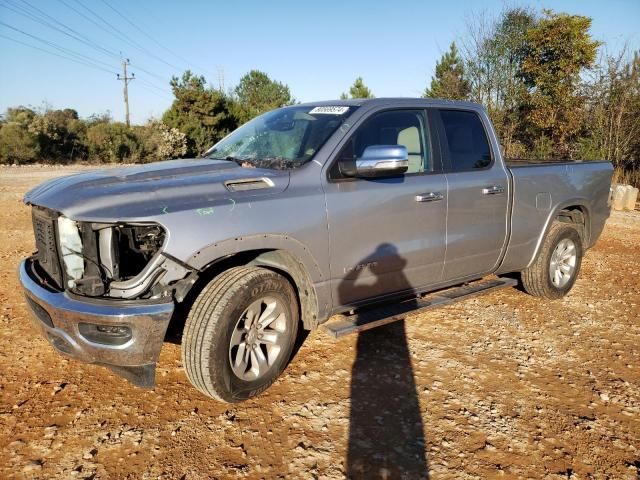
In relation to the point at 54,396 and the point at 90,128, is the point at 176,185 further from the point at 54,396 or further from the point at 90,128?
the point at 90,128

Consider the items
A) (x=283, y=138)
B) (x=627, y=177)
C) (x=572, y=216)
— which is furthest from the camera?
(x=627, y=177)

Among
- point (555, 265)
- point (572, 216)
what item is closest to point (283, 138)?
point (555, 265)

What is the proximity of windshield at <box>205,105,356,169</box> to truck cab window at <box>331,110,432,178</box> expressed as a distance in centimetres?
19

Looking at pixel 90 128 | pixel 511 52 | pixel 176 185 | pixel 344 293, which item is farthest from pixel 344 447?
pixel 90 128

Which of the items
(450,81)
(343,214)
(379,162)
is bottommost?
(343,214)

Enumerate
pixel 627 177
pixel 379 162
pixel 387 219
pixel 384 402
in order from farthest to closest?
pixel 627 177 → pixel 387 219 → pixel 379 162 → pixel 384 402

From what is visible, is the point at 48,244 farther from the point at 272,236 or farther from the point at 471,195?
the point at 471,195

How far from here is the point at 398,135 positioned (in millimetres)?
3912

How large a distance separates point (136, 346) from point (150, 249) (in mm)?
575

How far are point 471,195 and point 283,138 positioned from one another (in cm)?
172

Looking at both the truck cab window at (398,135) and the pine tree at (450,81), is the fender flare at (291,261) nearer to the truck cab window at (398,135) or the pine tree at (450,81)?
the truck cab window at (398,135)

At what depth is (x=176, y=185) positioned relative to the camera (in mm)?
2846

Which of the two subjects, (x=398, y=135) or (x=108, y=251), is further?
(x=398, y=135)

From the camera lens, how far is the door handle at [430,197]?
3.71 metres
